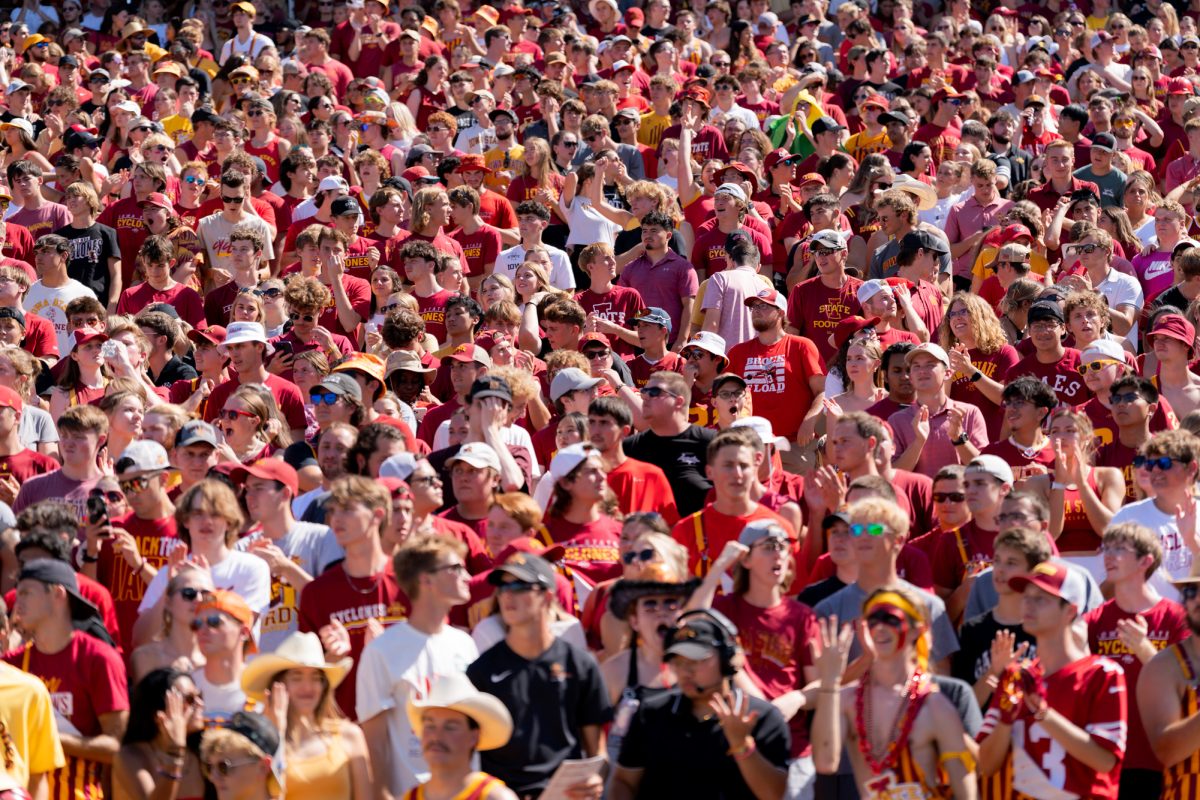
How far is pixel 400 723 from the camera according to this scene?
725 cm

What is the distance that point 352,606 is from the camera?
7.98m

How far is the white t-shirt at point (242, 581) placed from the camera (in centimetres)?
801

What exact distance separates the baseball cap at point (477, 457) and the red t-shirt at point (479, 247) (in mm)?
5385

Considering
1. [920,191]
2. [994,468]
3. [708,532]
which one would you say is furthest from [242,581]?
[920,191]

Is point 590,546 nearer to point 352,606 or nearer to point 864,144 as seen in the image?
point 352,606

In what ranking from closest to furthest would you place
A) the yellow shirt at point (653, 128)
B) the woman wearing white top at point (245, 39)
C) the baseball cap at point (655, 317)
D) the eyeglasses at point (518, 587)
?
the eyeglasses at point (518, 587), the baseball cap at point (655, 317), the yellow shirt at point (653, 128), the woman wearing white top at point (245, 39)

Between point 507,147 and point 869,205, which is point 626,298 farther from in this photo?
point 507,147

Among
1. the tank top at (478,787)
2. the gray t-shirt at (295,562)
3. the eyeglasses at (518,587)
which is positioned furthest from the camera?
the gray t-shirt at (295,562)

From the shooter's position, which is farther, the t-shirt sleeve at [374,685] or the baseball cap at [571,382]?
the baseball cap at [571,382]

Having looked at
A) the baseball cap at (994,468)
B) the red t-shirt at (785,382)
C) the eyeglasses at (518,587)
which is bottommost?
the red t-shirt at (785,382)

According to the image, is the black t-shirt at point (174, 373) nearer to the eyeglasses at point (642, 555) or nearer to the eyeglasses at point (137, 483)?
the eyeglasses at point (137, 483)

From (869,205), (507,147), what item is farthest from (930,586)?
(507,147)

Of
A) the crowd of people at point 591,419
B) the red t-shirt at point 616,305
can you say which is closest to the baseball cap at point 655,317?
the crowd of people at point 591,419

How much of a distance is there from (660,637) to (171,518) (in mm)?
2621
